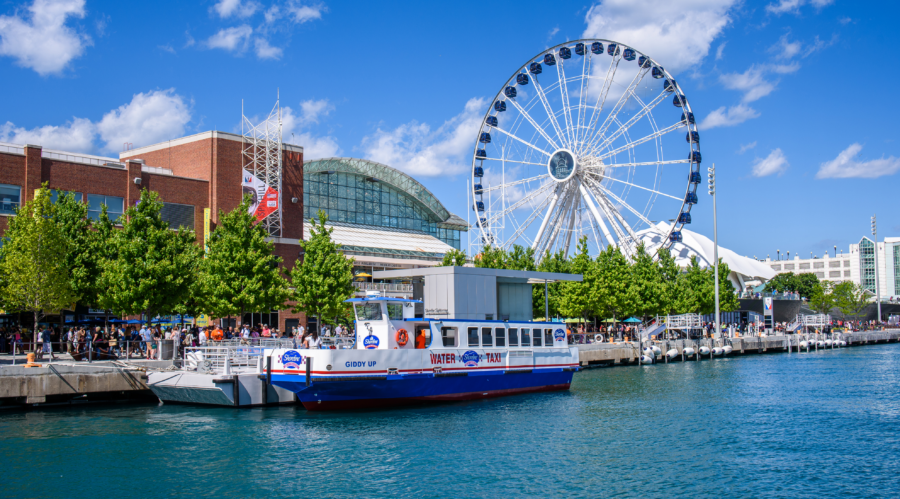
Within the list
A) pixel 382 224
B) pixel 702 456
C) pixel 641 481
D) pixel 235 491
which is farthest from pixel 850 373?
pixel 382 224

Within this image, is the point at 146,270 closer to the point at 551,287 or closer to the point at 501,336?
the point at 501,336

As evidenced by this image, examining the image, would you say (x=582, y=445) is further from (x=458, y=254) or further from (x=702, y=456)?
(x=458, y=254)

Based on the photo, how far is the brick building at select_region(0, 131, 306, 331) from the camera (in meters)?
51.0

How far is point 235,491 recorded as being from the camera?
19797mm

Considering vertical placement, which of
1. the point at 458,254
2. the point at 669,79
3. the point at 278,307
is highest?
the point at 669,79

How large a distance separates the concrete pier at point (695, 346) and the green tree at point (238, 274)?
75.7ft

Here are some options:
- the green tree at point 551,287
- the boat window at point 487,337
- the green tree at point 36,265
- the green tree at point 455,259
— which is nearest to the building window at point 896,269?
the green tree at point 551,287

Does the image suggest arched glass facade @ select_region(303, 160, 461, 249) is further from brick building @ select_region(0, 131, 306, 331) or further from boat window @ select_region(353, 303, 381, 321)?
boat window @ select_region(353, 303, 381, 321)

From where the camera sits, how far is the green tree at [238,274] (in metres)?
45.9

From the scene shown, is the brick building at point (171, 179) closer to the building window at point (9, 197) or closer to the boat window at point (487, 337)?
the building window at point (9, 197)

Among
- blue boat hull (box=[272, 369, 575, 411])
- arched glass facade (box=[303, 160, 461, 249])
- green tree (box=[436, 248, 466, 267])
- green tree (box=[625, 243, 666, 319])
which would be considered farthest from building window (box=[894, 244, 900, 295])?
blue boat hull (box=[272, 369, 575, 411])

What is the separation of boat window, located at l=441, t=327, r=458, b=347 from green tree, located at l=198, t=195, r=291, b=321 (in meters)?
15.8

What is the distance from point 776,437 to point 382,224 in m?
66.3

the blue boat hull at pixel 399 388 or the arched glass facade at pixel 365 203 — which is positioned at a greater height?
the arched glass facade at pixel 365 203
